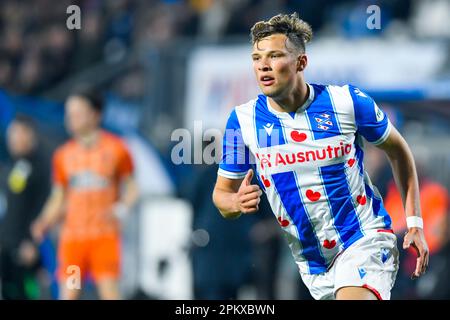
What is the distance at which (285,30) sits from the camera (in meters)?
6.77

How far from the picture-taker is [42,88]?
53.3 feet

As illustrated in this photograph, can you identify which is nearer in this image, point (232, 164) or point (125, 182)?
point (232, 164)

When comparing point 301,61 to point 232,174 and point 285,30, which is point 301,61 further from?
point 232,174

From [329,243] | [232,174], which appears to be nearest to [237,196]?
[232,174]

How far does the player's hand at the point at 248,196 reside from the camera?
634 centimetres

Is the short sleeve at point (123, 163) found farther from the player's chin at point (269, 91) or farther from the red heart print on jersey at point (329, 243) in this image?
the player's chin at point (269, 91)

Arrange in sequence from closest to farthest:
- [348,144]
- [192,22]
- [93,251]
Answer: [348,144]
[93,251]
[192,22]

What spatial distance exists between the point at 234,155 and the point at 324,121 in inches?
21.8

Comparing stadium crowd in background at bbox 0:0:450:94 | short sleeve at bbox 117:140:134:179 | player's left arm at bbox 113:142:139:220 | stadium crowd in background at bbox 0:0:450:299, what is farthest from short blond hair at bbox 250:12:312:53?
stadium crowd in background at bbox 0:0:450:94

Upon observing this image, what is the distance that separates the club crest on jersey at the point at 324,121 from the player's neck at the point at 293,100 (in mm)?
142
